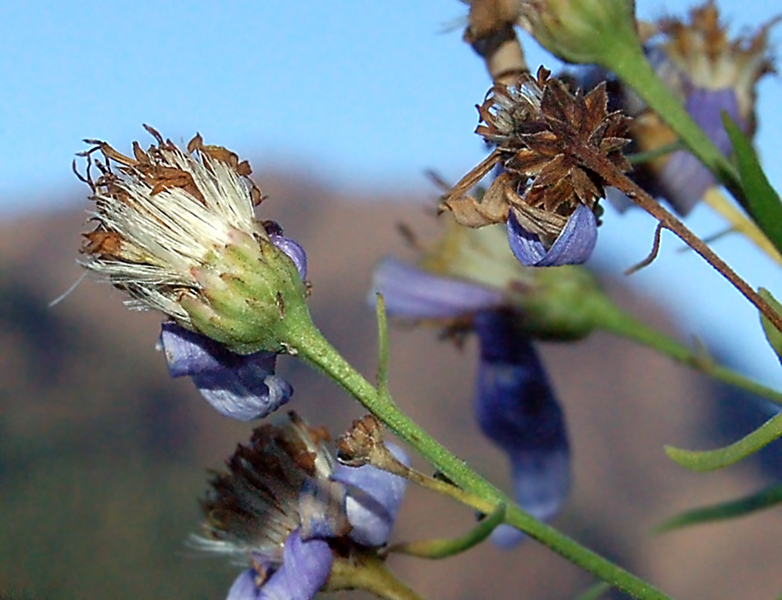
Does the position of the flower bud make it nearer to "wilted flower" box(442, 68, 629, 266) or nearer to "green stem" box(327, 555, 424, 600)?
"wilted flower" box(442, 68, 629, 266)

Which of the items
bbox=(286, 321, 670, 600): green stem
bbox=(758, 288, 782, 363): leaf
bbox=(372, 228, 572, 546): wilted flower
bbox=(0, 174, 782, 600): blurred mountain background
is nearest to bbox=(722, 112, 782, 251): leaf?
bbox=(758, 288, 782, 363): leaf

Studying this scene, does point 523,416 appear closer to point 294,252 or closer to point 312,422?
point 294,252

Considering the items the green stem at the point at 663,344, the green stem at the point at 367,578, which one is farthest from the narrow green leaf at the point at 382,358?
the green stem at the point at 663,344

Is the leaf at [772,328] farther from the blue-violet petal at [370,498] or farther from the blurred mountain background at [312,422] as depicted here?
the blurred mountain background at [312,422]

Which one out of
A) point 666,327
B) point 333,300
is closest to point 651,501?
point 666,327

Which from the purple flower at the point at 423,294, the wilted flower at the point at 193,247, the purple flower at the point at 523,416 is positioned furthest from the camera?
the purple flower at the point at 423,294

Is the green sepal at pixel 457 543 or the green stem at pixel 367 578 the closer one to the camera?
the green sepal at pixel 457 543

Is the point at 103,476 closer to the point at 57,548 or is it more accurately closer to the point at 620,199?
the point at 57,548
